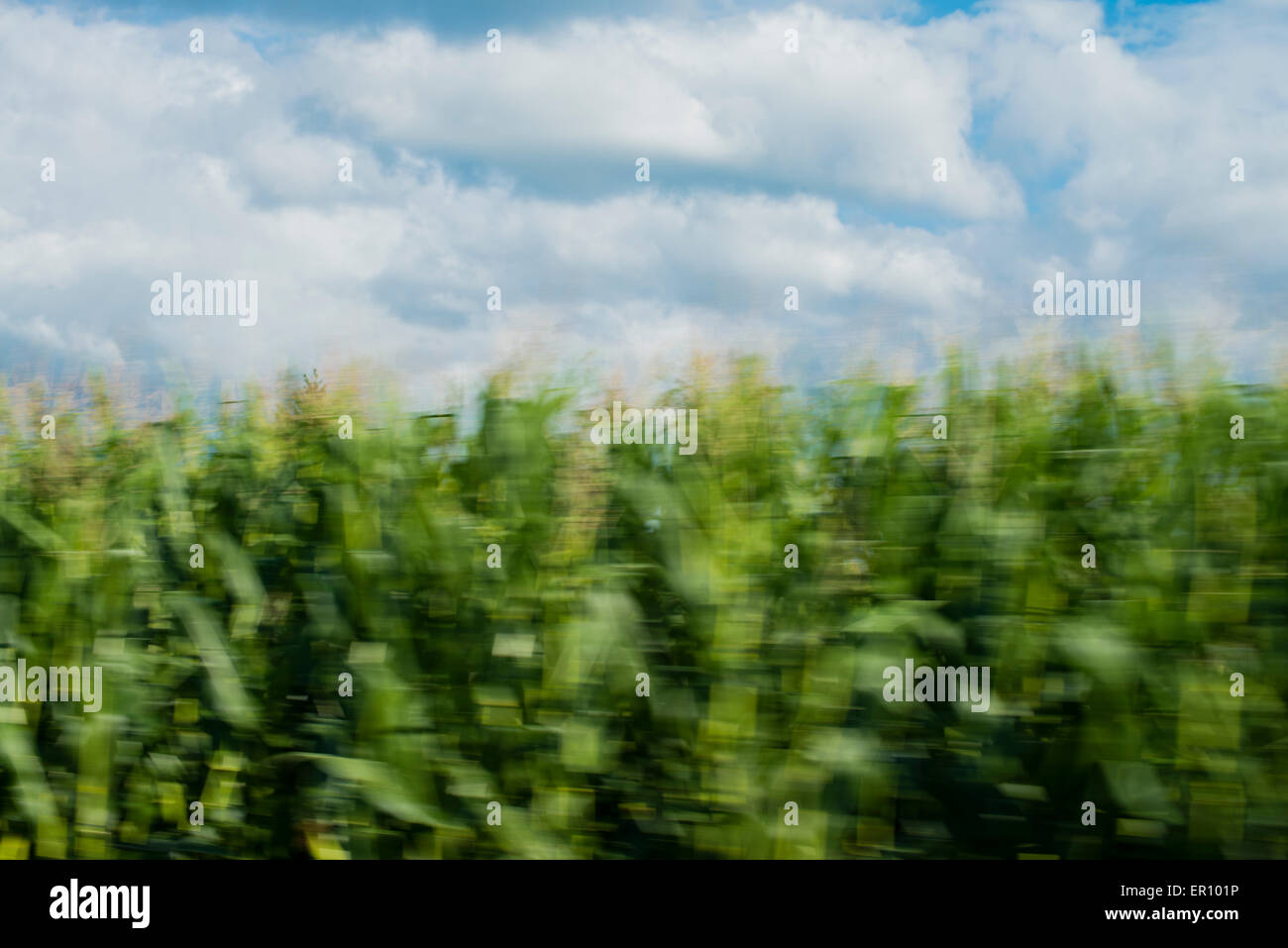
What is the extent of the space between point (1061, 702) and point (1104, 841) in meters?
0.38

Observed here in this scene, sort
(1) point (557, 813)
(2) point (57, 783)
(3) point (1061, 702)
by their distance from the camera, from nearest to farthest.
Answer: (3) point (1061, 702) → (1) point (557, 813) → (2) point (57, 783)

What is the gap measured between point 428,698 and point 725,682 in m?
0.85

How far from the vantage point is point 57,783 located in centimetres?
318

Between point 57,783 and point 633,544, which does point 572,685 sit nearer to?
point 633,544

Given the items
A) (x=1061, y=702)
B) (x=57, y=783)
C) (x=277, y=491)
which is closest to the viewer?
(x=1061, y=702)

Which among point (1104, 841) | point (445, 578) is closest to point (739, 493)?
point (445, 578)

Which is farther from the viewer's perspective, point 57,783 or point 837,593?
point 57,783

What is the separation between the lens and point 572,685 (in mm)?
2557

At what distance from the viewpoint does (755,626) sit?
8.20ft

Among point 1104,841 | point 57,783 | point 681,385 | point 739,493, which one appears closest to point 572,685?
point 739,493

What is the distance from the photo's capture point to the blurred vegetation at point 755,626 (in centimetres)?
239

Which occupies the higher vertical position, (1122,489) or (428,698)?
(1122,489)

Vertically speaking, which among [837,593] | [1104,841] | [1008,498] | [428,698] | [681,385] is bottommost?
[1104,841]

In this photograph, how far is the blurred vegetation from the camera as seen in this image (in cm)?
239
